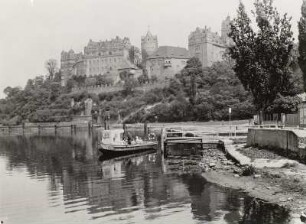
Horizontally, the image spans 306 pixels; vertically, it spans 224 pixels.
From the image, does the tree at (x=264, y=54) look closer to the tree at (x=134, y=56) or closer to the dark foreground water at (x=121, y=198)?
the dark foreground water at (x=121, y=198)

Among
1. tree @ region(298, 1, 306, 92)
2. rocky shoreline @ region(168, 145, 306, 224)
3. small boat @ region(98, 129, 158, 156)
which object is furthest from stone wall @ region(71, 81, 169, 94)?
rocky shoreline @ region(168, 145, 306, 224)

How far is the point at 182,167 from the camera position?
113 feet

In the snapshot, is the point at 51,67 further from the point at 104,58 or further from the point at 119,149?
the point at 119,149

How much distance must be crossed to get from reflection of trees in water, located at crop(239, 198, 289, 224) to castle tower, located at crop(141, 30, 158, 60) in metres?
142

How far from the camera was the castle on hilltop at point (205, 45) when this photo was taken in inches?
5551

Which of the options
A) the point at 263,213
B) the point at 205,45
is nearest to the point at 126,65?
the point at 205,45

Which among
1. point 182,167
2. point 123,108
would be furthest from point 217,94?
point 182,167

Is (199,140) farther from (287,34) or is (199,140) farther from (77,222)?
(77,222)

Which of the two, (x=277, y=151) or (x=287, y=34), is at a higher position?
(x=287, y=34)

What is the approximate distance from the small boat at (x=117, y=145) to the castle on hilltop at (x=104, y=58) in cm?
10698

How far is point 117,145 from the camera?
148 feet

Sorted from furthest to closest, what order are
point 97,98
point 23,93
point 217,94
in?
point 23,93 < point 97,98 < point 217,94

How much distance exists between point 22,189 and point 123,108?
100272mm

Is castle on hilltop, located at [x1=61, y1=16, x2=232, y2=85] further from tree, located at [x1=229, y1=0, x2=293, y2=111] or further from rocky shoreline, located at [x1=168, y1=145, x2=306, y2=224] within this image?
rocky shoreline, located at [x1=168, y1=145, x2=306, y2=224]
